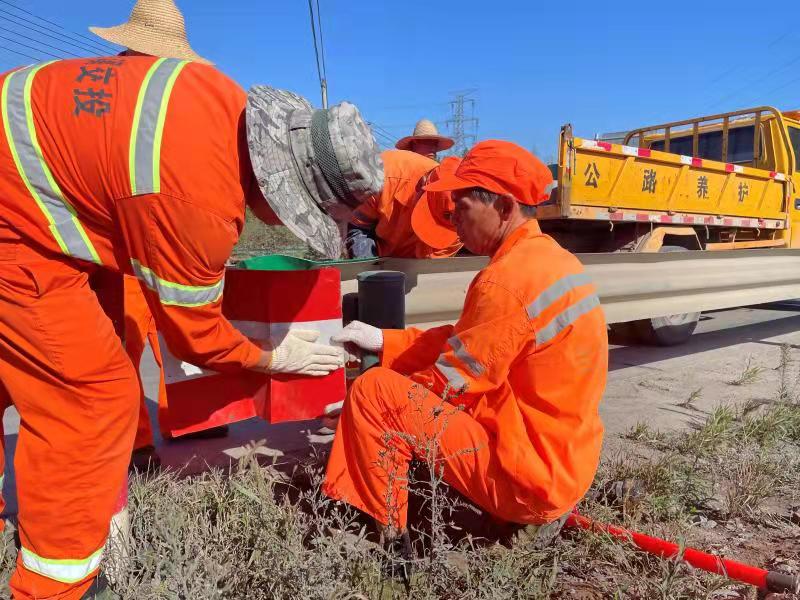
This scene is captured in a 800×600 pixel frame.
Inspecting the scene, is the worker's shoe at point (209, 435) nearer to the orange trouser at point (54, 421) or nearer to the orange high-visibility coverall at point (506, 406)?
the orange high-visibility coverall at point (506, 406)

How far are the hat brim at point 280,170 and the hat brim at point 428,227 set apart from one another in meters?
1.10

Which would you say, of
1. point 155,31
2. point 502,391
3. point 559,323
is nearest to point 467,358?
point 502,391

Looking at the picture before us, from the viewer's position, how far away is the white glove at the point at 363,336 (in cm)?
233

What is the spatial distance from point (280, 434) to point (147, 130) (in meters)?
2.23

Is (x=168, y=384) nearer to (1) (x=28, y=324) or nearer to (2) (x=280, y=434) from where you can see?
(1) (x=28, y=324)

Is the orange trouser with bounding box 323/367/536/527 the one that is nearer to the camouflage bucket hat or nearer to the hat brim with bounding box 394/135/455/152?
the camouflage bucket hat

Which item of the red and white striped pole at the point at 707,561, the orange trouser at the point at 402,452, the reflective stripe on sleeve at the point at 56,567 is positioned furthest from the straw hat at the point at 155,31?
the red and white striped pole at the point at 707,561

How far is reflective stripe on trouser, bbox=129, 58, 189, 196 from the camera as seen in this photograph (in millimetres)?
1535

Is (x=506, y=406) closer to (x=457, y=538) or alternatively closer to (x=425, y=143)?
(x=457, y=538)

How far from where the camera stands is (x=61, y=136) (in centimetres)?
160

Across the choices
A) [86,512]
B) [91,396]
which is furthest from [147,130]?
[86,512]

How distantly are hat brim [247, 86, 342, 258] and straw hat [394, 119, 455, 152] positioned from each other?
390 cm

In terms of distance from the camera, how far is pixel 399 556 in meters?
1.88

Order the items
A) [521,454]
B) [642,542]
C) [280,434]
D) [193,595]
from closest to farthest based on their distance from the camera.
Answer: [193,595] → [521,454] → [642,542] → [280,434]
